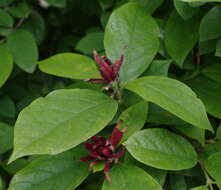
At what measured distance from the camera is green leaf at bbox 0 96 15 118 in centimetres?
143

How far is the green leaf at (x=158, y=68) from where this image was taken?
1.03 metres

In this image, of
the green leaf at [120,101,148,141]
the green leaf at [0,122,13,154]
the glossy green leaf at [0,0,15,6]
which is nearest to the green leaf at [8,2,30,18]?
the glossy green leaf at [0,0,15,6]

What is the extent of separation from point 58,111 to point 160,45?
0.43m

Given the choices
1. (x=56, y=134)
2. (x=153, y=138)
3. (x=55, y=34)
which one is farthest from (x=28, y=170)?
(x=55, y=34)

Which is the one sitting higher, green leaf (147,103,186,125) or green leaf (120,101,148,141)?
green leaf (120,101,148,141)

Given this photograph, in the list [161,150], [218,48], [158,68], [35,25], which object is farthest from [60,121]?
[35,25]

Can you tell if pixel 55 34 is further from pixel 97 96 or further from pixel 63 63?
pixel 97 96

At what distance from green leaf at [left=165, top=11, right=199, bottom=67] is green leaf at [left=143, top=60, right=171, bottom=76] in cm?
5

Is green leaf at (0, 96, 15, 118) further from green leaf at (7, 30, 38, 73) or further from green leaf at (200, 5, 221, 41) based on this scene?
green leaf at (200, 5, 221, 41)

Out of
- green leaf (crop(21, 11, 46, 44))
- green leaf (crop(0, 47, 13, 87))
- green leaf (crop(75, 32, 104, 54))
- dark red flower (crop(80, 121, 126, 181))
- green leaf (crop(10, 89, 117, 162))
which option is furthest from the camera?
green leaf (crop(21, 11, 46, 44))

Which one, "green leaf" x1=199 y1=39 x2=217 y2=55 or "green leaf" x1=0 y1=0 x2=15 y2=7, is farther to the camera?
"green leaf" x1=0 y1=0 x2=15 y2=7

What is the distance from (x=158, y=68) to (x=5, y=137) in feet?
1.60

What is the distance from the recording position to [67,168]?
95 centimetres

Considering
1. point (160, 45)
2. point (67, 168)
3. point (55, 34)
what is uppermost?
point (160, 45)
